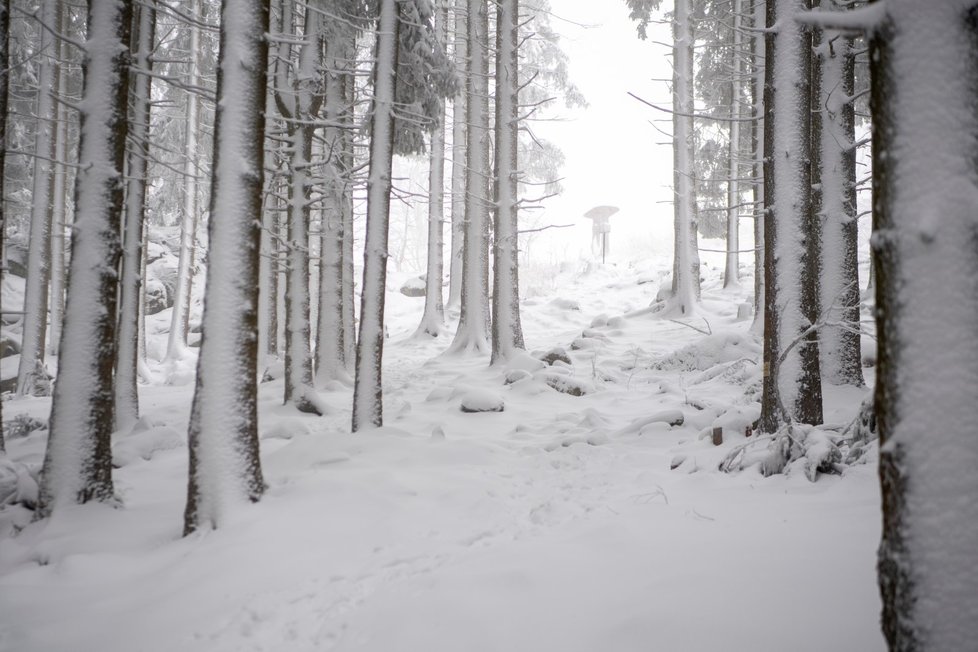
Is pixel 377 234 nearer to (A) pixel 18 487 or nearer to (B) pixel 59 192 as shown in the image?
(A) pixel 18 487

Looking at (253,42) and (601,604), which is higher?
(253,42)

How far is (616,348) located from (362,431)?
7.66m

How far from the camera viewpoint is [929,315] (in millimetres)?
1375

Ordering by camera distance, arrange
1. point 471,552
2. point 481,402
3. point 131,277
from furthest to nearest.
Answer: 1. point 481,402
2. point 131,277
3. point 471,552

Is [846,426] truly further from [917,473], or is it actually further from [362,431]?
[362,431]

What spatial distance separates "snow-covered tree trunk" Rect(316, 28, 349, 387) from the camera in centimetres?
810

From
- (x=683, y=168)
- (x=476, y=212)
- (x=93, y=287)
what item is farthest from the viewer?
(x=683, y=168)

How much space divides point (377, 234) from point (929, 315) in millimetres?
5189

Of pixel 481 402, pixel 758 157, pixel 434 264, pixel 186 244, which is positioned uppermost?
pixel 758 157

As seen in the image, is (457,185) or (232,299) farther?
(457,185)

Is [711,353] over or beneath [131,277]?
beneath

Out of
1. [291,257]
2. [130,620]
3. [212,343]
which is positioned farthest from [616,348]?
[130,620]

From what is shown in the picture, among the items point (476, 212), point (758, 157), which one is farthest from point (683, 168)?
point (476, 212)

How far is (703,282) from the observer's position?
786 inches
